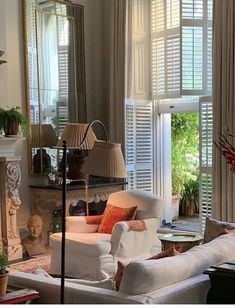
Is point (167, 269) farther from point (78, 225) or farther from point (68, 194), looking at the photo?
point (68, 194)

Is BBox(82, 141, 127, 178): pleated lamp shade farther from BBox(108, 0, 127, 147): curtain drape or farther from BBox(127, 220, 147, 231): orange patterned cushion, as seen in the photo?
BBox(108, 0, 127, 147): curtain drape

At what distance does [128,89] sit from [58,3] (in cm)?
154

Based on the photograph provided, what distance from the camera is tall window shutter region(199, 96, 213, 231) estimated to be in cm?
656

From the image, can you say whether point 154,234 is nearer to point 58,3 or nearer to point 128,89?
point 128,89

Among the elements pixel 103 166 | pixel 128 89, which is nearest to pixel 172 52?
pixel 128 89

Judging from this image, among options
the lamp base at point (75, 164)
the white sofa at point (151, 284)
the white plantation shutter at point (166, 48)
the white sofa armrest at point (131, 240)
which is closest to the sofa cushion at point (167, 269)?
the white sofa at point (151, 284)

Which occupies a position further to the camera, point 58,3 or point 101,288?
point 58,3

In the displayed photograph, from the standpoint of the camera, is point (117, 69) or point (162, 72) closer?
point (162, 72)

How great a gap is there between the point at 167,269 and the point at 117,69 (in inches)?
195

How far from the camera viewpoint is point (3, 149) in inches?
233

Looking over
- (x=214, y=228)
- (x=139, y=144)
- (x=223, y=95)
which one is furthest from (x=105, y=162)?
(x=139, y=144)

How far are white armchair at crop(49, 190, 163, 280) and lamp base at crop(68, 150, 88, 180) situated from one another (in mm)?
1177

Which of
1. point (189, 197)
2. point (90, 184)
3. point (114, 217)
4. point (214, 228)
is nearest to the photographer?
point (214, 228)

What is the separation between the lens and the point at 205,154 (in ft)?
21.7
